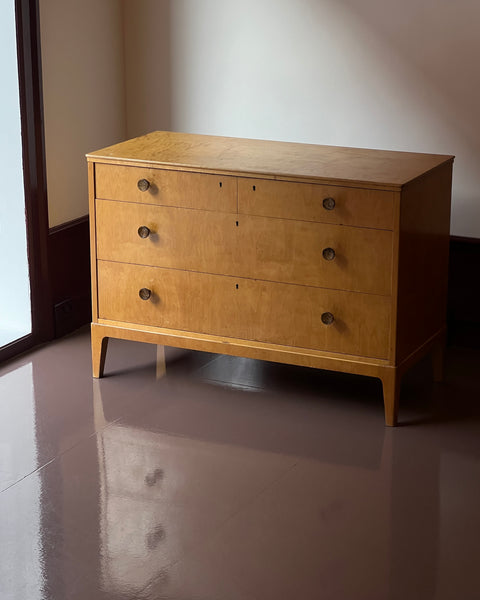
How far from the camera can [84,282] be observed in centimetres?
416

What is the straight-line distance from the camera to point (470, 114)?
3646 millimetres

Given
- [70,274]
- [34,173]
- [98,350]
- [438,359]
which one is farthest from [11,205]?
[438,359]

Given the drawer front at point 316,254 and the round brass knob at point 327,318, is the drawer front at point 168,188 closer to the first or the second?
the drawer front at point 316,254

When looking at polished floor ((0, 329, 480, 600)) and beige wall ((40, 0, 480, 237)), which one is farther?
beige wall ((40, 0, 480, 237))

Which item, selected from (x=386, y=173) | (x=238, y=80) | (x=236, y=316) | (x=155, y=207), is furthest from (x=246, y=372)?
(x=238, y=80)

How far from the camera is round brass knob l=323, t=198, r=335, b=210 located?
307 centimetres

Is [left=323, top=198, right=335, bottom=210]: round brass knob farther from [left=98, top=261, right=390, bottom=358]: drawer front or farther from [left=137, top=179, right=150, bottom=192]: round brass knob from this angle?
[left=137, top=179, right=150, bottom=192]: round brass knob

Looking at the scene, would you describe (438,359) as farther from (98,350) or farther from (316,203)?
(98,350)

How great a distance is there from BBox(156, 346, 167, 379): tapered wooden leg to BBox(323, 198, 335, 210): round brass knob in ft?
3.06

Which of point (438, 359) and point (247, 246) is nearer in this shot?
point (247, 246)

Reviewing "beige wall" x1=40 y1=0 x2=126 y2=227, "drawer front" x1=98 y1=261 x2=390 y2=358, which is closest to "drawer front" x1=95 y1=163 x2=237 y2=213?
"drawer front" x1=98 y1=261 x2=390 y2=358

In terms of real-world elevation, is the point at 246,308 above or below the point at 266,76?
below

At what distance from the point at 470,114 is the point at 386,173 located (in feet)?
2.40

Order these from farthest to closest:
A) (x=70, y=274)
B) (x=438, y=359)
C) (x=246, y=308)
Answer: (x=70, y=274)
(x=438, y=359)
(x=246, y=308)
